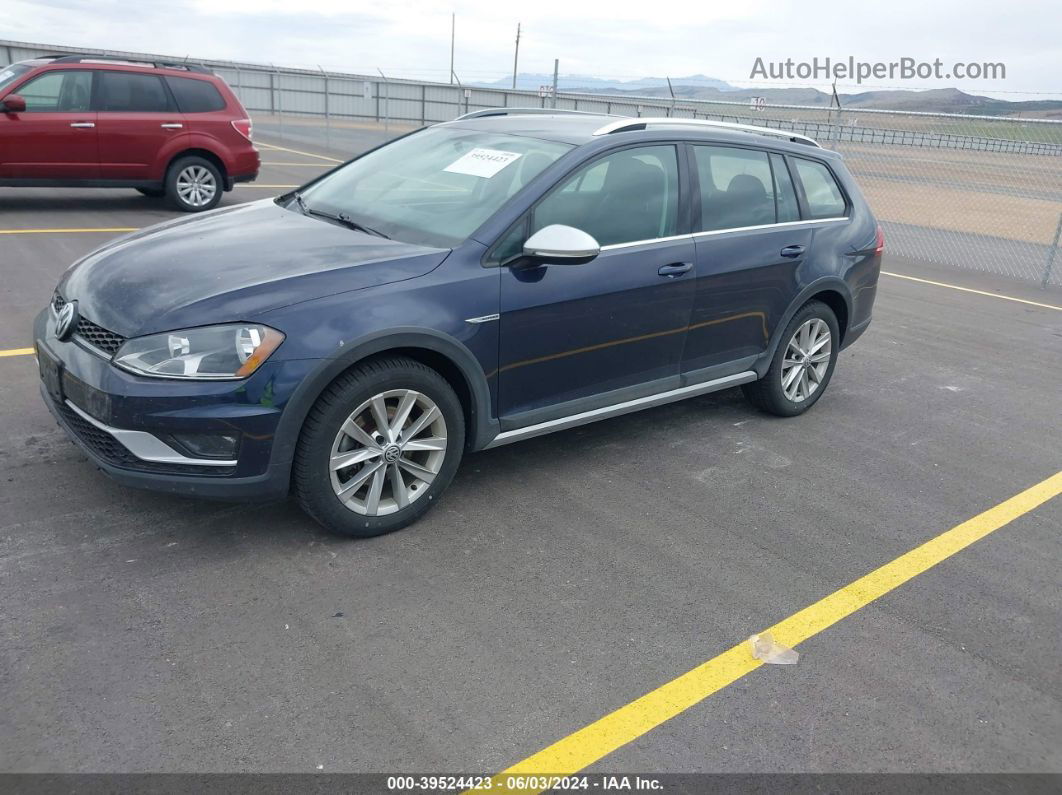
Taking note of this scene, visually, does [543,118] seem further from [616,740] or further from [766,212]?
[616,740]

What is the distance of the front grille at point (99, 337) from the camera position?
3.57 meters

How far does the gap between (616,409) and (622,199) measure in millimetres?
1048

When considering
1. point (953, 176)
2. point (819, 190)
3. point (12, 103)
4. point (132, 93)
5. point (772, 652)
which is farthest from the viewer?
point (953, 176)

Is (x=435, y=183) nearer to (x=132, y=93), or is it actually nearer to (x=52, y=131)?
(x=52, y=131)

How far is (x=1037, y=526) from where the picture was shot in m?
4.55

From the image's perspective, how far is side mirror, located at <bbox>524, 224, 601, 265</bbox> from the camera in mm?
3988

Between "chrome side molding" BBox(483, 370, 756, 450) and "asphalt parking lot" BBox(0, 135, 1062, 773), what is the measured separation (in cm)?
30

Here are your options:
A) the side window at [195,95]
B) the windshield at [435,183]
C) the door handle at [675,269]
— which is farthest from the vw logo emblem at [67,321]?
the side window at [195,95]

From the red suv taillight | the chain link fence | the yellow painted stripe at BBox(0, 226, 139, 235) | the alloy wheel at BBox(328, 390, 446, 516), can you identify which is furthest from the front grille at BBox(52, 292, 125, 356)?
the chain link fence

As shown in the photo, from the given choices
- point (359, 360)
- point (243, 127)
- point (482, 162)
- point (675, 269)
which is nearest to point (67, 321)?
point (359, 360)

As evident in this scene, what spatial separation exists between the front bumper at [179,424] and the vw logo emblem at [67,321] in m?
0.21

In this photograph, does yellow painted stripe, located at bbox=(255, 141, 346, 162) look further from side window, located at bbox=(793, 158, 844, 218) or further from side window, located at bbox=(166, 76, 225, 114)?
side window, located at bbox=(793, 158, 844, 218)

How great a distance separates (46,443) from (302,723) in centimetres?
250

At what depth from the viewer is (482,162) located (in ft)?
15.2
